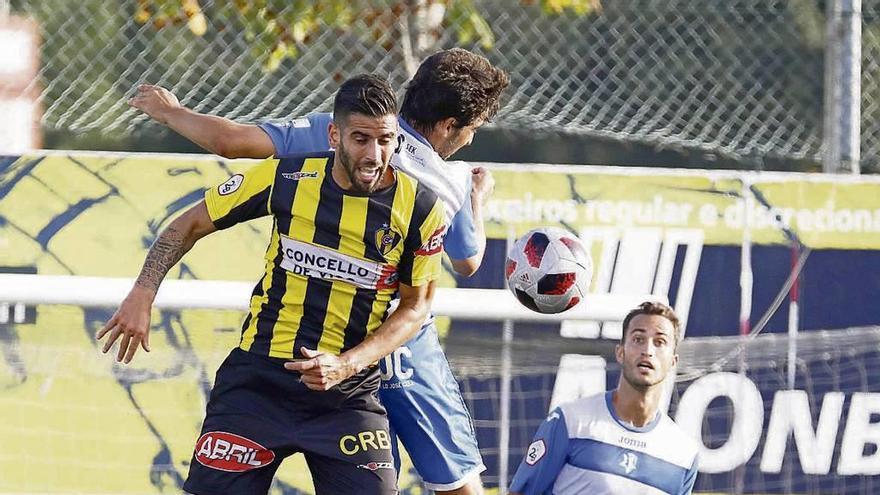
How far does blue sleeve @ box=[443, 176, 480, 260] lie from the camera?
4.81 meters

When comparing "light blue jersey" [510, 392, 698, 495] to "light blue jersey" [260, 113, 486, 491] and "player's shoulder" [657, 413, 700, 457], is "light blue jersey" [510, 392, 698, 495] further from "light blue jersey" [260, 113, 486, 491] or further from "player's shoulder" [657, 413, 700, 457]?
"light blue jersey" [260, 113, 486, 491]

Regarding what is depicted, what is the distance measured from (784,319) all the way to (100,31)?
4.00m

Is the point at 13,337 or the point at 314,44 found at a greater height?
the point at 314,44

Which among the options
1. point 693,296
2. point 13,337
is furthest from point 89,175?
point 693,296

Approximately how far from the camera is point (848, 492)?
704cm

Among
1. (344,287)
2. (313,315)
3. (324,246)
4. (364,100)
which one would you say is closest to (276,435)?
(313,315)

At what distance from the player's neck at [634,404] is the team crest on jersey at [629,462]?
0.13m

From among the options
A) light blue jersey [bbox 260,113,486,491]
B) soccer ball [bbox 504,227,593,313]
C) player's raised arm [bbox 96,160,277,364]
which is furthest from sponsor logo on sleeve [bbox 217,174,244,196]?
soccer ball [bbox 504,227,593,313]

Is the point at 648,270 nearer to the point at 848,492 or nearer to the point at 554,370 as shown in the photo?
the point at 554,370

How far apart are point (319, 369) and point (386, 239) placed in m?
0.50

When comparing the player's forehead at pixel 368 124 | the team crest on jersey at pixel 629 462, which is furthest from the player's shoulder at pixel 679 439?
the player's forehead at pixel 368 124

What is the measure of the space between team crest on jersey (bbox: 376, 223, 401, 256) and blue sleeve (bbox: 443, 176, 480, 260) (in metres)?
0.52

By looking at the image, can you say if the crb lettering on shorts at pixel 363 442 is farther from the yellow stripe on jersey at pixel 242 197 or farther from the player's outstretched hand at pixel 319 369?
the yellow stripe on jersey at pixel 242 197

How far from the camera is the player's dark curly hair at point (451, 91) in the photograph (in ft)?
15.5
